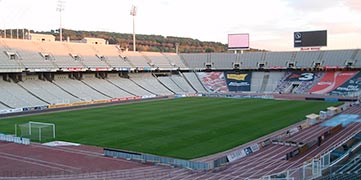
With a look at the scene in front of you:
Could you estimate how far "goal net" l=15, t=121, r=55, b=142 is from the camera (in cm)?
2864

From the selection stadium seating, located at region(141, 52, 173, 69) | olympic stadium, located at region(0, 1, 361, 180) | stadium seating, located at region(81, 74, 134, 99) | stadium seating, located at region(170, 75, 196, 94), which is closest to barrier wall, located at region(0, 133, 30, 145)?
olympic stadium, located at region(0, 1, 361, 180)

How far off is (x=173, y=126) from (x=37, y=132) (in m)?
10.6

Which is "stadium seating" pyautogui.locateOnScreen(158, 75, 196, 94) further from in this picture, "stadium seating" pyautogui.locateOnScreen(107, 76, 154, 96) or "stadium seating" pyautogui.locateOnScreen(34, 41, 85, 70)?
"stadium seating" pyautogui.locateOnScreen(34, 41, 85, 70)

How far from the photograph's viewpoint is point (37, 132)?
97.0ft

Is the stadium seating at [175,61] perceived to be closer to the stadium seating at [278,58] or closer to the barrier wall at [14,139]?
the stadium seating at [278,58]

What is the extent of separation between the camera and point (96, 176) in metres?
18.5

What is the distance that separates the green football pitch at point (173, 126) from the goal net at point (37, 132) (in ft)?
2.23

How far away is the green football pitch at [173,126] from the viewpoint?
2498cm

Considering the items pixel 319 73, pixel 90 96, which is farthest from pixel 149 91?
pixel 319 73

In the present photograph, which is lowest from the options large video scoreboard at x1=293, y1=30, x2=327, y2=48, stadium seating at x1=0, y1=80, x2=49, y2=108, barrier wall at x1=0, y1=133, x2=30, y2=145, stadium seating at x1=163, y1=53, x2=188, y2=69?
barrier wall at x1=0, y1=133, x2=30, y2=145

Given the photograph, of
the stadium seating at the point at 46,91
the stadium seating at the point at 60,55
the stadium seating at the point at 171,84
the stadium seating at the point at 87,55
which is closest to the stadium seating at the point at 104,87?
the stadium seating at the point at 87,55

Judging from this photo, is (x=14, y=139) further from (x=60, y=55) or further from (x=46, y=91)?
(x=60, y=55)

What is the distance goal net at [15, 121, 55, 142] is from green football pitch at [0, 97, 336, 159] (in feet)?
2.23

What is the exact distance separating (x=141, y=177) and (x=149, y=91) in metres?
49.2
